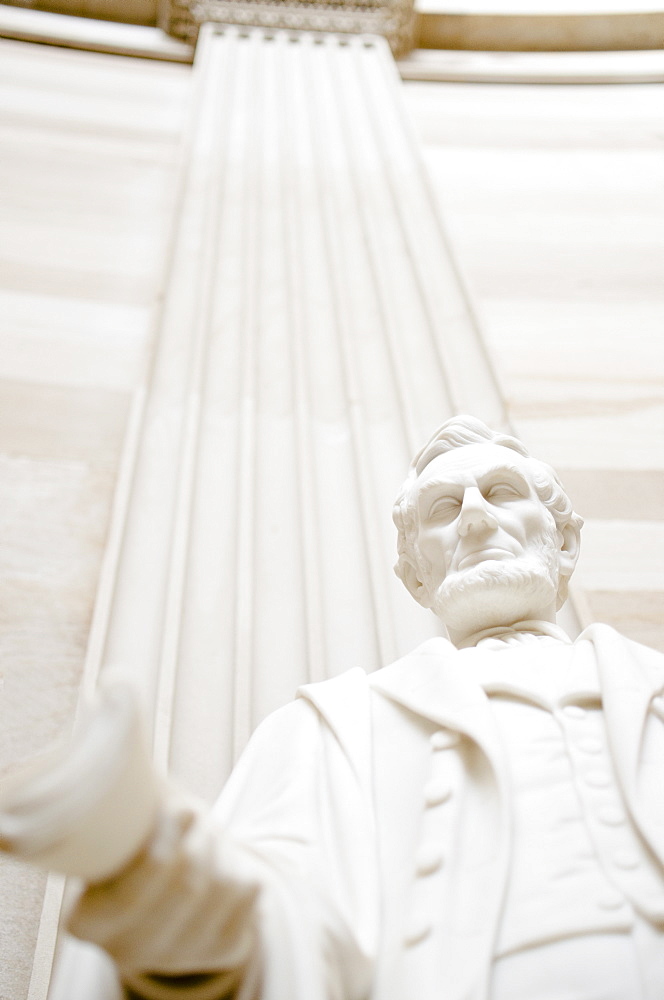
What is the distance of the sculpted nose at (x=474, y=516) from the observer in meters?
2.04

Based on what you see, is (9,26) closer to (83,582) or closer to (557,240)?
(557,240)

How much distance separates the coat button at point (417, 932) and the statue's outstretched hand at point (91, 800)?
56 cm

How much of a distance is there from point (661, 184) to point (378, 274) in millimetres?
2162

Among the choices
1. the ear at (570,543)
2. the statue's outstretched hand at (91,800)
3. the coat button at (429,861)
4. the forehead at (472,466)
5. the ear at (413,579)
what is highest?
the statue's outstretched hand at (91,800)

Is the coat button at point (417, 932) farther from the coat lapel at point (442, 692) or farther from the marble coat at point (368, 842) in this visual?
the coat lapel at point (442, 692)

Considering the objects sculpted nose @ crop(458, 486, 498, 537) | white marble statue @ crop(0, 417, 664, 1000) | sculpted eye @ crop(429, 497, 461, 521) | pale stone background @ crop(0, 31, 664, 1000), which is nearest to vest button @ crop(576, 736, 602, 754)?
white marble statue @ crop(0, 417, 664, 1000)

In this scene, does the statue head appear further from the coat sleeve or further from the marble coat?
the coat sleeve

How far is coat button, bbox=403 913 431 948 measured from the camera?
4.33 feet

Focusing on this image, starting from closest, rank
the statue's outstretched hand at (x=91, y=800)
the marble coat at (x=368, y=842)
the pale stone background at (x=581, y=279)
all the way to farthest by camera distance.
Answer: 1. the statue's outstretched hand at (x=91, y=800)
2. the marble coat at (x=368, y=842)
3. the pale stone background at (x=581, y=279)

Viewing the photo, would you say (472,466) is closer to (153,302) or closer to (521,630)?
(521,630)

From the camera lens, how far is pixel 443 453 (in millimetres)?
2299

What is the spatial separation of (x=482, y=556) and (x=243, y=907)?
1.15m

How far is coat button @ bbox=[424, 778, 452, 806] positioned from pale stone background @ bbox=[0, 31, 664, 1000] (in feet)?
4.39

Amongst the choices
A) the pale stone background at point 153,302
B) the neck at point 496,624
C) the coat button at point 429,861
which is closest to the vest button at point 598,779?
the coat button at point 429,861
